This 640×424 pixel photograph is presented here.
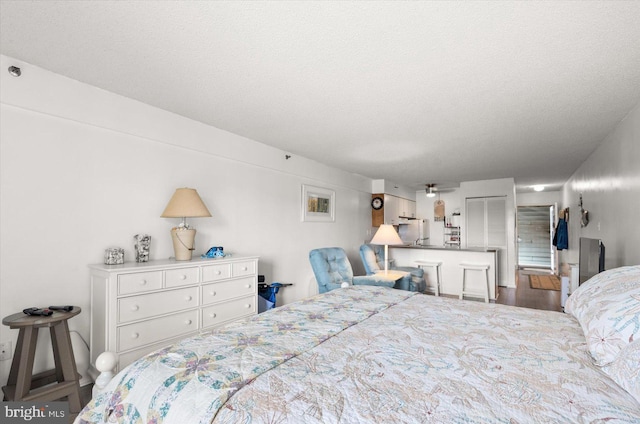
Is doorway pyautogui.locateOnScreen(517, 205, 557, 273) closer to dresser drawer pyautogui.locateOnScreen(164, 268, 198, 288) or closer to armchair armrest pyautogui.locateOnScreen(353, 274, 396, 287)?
armchair armrest pyautogui.locateOnScreen(353, 274, 396, 287)

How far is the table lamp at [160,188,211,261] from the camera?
113 inches

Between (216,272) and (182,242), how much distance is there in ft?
1.35

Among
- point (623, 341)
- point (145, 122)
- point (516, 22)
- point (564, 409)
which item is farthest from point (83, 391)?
point (516, 22)

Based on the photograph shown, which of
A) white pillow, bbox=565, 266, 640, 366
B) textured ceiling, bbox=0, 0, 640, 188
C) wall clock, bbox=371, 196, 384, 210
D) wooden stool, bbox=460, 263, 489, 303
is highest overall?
textured ceiling, bbox=0, 0, 640, 188

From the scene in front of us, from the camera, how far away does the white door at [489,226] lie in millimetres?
6863

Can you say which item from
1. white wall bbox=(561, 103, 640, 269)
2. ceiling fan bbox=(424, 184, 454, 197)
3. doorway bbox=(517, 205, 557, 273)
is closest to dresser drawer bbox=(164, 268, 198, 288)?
white wall bbox=(561, 103, 640, 269)

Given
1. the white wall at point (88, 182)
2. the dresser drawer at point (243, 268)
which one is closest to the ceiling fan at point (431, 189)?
the white wall at point (88, 182)

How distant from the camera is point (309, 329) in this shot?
64.7 inches

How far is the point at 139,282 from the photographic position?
243 cm

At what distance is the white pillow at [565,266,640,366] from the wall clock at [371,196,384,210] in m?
5.10

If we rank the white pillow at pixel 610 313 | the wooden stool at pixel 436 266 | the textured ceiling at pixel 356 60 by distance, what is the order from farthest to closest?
the wooden stool at pixel 436 266 → the textured ceiling at pixel 356 60 → the white pillow at pixel 610 313

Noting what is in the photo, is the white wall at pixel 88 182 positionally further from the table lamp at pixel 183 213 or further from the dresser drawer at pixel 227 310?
the dresser drawer at pixel 227 310

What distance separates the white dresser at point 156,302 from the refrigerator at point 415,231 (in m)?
5.72

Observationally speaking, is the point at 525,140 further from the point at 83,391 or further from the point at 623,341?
the point at 83,391
